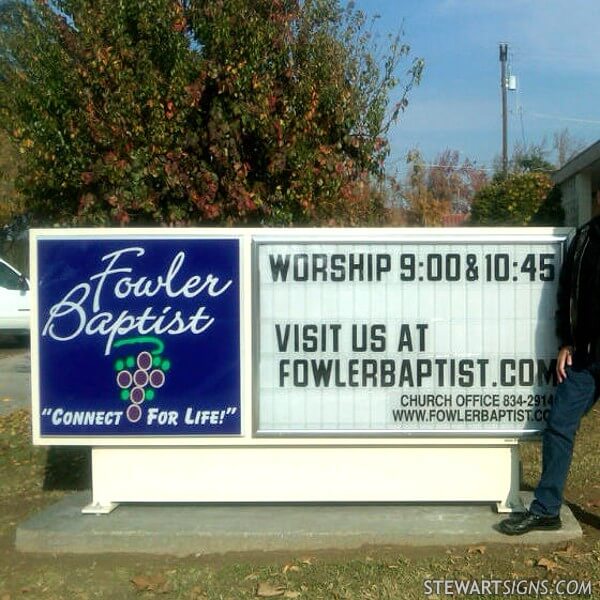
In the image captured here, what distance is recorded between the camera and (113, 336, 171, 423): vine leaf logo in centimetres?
547

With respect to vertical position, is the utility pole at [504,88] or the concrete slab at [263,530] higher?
the utility pole at [504,88]

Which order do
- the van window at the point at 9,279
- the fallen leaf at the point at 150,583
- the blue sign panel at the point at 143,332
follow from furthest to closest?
the van window at the point at 9,279 → the blue sign panel at the point at 143,332 → the fallen leaf at the point at 150,583

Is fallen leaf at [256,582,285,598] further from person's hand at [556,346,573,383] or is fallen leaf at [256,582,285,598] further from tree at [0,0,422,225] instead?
tree at [0,0,422,225]

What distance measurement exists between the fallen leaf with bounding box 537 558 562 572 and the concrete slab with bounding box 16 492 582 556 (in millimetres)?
260

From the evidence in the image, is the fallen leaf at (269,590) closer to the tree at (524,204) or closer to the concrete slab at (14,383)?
the concrete slab at (14,383)

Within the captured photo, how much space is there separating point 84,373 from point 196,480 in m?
0.94

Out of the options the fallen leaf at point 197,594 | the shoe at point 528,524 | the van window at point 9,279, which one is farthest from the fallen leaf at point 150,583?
the van window at point 9,279

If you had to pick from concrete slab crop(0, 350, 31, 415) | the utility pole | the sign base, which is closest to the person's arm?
the sign base

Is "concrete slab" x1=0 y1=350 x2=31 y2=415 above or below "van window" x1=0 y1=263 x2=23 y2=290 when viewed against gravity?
below

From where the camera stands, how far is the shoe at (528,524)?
203 inches

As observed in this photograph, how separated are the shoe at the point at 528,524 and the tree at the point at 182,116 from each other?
9.64ft

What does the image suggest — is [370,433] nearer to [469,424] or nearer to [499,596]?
[469,424]

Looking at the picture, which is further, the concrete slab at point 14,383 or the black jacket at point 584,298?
the concrete slab at point 14,383

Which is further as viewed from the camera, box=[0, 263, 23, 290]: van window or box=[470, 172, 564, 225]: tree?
box=[470, 172, 564, 225]: tree
